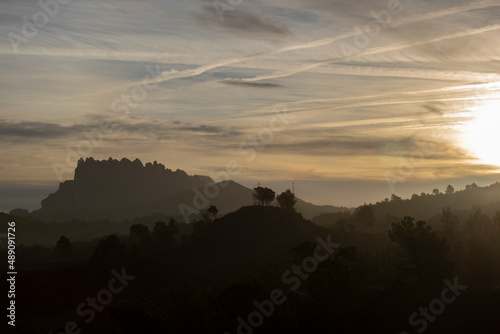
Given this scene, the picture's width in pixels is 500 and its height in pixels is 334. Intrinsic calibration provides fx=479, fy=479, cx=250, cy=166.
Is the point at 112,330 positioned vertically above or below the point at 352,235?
below

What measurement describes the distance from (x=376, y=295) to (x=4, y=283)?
299ft

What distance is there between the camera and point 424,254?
387 ft

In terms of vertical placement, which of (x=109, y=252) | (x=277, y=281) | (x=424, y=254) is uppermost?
(x=424, y=254)

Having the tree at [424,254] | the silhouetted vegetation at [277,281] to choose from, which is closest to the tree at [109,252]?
the silhouetted vegetation at [277,281]

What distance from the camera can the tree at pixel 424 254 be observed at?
113750mm

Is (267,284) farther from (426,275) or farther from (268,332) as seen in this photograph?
(426,275)

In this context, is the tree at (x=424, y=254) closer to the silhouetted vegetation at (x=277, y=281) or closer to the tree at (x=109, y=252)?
the silhouetted vegetation at (x=277, y=281)

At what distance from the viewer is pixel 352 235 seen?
593ft

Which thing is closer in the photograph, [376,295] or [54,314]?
[376,295]

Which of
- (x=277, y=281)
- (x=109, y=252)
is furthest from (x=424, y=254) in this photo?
Result: (x=109, y=252)

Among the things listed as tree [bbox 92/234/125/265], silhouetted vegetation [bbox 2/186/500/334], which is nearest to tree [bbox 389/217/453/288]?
silhouetted vegetation [bbox 2/186/500/334]

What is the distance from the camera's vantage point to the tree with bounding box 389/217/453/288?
4478 inches

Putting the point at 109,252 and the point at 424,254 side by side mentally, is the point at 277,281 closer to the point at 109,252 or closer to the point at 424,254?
the point at 424,254

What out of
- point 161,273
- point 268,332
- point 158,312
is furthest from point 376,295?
point 161,273
